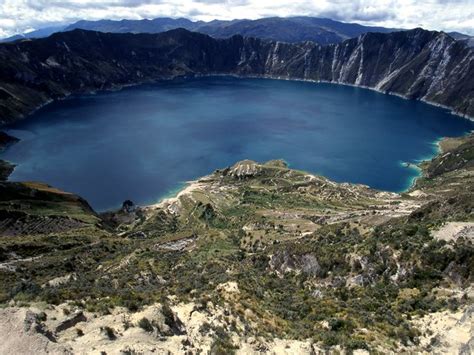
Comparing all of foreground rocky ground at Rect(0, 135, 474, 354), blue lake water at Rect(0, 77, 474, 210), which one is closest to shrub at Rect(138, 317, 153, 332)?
foreground rocky ground at Rect(0, 135, 474, 354)

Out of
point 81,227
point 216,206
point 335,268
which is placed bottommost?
point 216,206

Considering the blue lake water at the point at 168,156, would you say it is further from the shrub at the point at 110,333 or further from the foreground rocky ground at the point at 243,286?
the shrub at the point at 110,333

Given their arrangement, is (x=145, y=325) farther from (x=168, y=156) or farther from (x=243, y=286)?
(x=168, y=156)

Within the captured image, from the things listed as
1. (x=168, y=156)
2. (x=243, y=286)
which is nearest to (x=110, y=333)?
(x=243, y=286)

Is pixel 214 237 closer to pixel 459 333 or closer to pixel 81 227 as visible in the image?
pixel 81 227

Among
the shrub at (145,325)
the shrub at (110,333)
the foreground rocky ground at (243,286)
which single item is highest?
the shrub at (110,333)

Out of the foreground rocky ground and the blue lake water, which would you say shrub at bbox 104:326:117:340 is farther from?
the blue lake water

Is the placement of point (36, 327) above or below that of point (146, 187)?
above

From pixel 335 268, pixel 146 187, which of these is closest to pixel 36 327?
pixel 335 268

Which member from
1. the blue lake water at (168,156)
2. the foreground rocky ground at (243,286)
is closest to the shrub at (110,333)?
the foreground rocky ground at (243,286)
